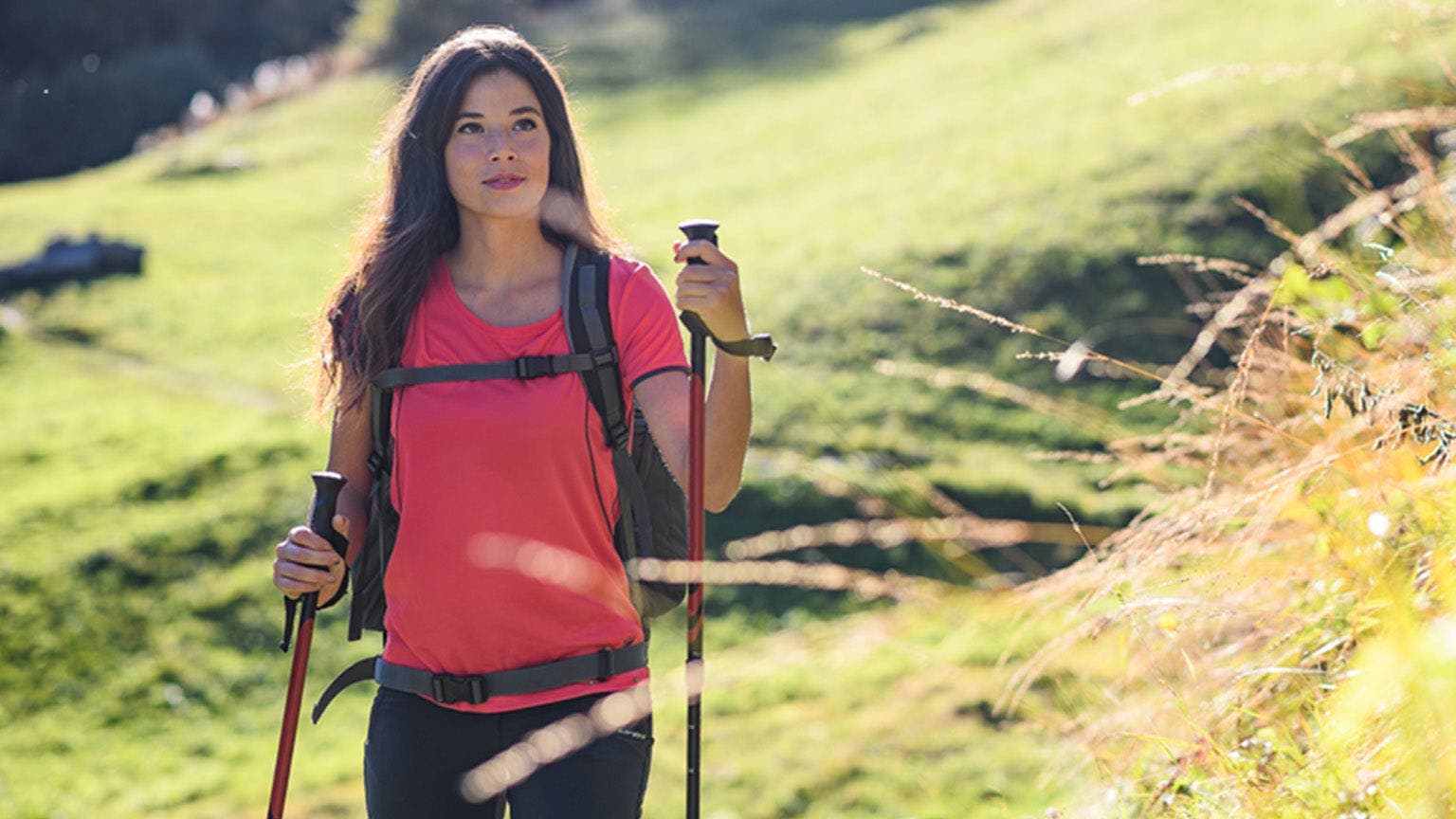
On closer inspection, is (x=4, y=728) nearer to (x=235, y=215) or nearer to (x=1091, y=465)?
(x=1091, y=465)

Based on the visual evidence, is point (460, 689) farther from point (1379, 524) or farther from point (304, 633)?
point (1379, 524)

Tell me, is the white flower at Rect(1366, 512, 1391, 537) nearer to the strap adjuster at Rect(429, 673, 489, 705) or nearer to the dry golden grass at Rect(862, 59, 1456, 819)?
the dry golden grass at Rect(862, 59, 1456, 819)

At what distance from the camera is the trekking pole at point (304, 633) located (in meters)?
3.21

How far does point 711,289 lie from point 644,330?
35 centimetres

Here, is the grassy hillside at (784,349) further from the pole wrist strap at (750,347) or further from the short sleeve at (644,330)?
the short sleeve at (644,330)

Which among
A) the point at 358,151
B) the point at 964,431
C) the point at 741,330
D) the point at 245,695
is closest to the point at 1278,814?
the point at 741,330

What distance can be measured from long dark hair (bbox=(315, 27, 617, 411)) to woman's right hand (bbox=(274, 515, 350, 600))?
33 centimetres

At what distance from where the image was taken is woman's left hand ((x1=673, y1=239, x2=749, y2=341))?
287cm

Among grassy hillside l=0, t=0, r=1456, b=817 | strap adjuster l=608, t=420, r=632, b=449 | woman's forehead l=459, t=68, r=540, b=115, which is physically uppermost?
woman's forehead l=459, t=68, r=540, b=115

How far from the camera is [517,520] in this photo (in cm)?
313

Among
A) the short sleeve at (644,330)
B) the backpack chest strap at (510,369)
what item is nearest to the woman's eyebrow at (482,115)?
the short sleeve at (644,330)

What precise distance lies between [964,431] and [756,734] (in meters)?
4.71

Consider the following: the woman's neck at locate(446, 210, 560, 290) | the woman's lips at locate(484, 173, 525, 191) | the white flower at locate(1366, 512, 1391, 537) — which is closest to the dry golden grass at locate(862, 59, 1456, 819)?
the white flower at locate(1366, 512, 1391, 537)

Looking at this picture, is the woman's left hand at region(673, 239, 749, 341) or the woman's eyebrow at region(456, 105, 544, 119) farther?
the woman's eyebrow at region(456, 105, 544, 119)
